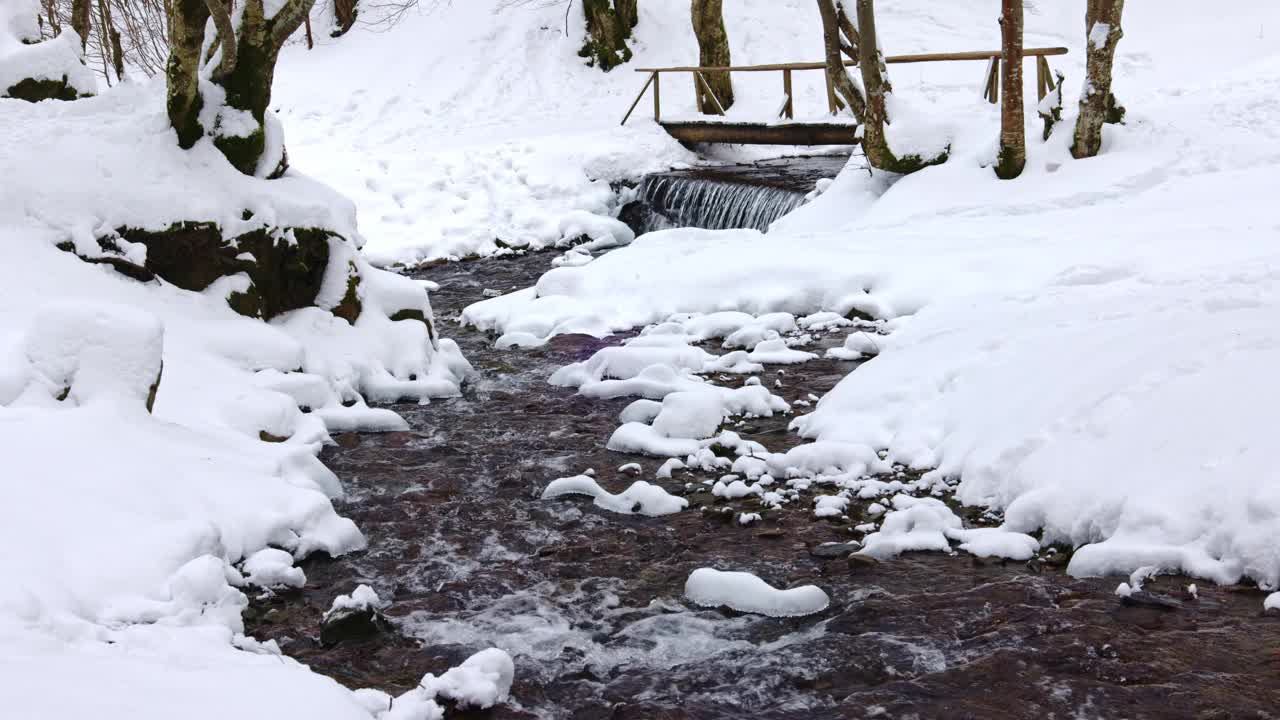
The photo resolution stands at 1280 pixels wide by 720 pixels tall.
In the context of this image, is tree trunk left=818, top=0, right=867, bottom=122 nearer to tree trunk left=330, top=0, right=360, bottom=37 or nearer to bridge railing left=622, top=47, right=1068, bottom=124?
bridge railing left=622, top=47, right=1068, bottom=124

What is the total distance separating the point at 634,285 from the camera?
10.7m

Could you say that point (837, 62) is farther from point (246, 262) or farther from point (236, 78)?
point (246, 262)

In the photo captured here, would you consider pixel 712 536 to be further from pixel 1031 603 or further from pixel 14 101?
pixel 14 101

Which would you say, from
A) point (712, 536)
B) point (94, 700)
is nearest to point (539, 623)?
point (712, 536)

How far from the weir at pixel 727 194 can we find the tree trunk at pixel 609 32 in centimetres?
640

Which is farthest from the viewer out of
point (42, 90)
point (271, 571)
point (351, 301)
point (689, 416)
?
point (351, 301)

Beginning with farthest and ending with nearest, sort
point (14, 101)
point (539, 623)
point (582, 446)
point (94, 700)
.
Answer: point (14, 101) < point (582, 446) < point (539, 623) < point (94, 700)

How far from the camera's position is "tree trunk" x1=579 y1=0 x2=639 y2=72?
22.6 meters

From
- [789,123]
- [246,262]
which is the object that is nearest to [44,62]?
[246,262]

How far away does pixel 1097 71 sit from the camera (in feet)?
36.7

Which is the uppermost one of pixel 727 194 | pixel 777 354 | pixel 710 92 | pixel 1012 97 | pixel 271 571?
pixel 1012 97

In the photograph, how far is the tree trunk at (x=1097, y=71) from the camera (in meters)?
11.1

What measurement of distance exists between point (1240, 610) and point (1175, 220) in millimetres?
6467

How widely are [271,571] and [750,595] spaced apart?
6.58ft
